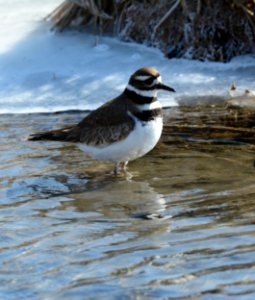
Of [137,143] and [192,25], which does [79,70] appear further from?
[137,143]

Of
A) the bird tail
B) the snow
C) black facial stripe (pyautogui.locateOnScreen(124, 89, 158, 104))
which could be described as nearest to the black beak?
black facial stripe (pyautogui.locateOnScreen(124, 89, 158, 104))

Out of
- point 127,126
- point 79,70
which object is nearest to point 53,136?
point 127,126

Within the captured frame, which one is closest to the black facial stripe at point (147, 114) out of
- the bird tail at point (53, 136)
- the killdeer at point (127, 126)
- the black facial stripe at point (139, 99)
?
the killdeer at point (127, 126)

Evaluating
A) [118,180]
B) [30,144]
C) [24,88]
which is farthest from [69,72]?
[118,180]

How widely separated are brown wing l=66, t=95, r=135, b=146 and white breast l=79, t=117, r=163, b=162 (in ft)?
0.16

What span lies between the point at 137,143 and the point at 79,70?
3.61 m

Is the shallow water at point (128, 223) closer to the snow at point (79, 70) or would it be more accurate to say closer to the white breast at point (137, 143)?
the white breast at point (137, 143)

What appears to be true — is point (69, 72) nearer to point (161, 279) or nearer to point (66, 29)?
point (66, 29)

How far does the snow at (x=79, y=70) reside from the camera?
31.0 ft

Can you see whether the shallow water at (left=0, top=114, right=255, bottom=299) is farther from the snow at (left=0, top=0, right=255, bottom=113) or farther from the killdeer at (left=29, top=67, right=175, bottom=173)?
the snow at (left=0, top=0, right=255, bottom=113)

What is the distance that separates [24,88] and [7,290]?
5.56 meters

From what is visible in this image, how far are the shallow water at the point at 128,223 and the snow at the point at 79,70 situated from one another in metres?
1.46

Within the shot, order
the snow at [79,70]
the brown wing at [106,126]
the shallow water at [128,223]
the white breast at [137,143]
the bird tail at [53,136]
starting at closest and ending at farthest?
the shallow water at [128,223] < the white breast at [137,143] < the brown wing at [106,126] < the bird tail at [53,136] < the snow at [79,70]

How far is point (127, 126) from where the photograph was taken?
22.2ft
